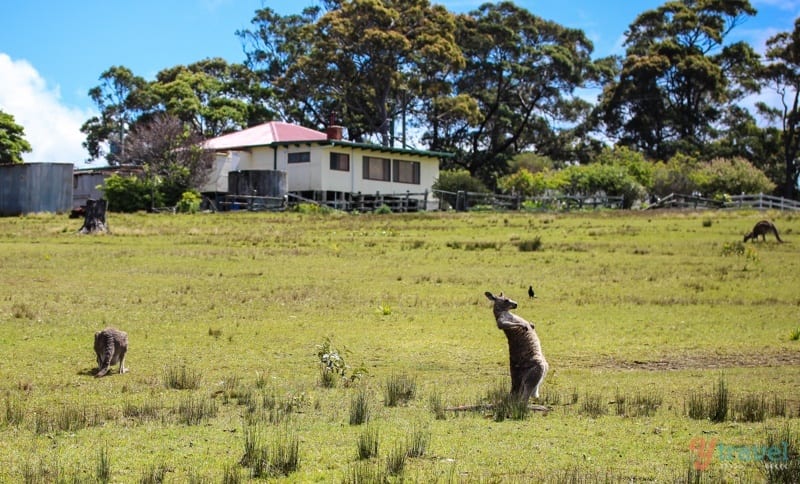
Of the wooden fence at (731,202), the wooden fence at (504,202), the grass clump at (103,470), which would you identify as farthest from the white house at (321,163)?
the grass clump at (103,470)

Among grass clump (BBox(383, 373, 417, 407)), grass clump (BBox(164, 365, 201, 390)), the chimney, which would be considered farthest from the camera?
the chimney

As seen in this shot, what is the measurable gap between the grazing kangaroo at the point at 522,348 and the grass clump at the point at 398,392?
65.4 inches

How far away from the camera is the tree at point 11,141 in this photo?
206ft

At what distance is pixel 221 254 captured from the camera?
3216 centimetres

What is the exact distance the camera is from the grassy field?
9.34 metres

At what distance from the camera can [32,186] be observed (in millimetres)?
51656

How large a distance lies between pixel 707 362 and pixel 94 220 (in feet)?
93.0

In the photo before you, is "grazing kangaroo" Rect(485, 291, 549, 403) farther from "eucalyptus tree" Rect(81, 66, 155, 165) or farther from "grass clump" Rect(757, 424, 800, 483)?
"eucalyptus tree" Rect(81, 66, 155, 165)

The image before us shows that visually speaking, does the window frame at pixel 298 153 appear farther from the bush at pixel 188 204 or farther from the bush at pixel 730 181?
the bush at pixel 730 181

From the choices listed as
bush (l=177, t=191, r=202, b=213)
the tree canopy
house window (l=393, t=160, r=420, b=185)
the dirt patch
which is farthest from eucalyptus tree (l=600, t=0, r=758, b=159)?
the dirt patch

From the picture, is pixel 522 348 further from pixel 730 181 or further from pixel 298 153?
pixel 730 181

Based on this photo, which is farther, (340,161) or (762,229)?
(340,161)

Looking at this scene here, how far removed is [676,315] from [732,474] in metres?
14.3

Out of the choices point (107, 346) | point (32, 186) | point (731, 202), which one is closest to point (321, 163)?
point (32, 186)
